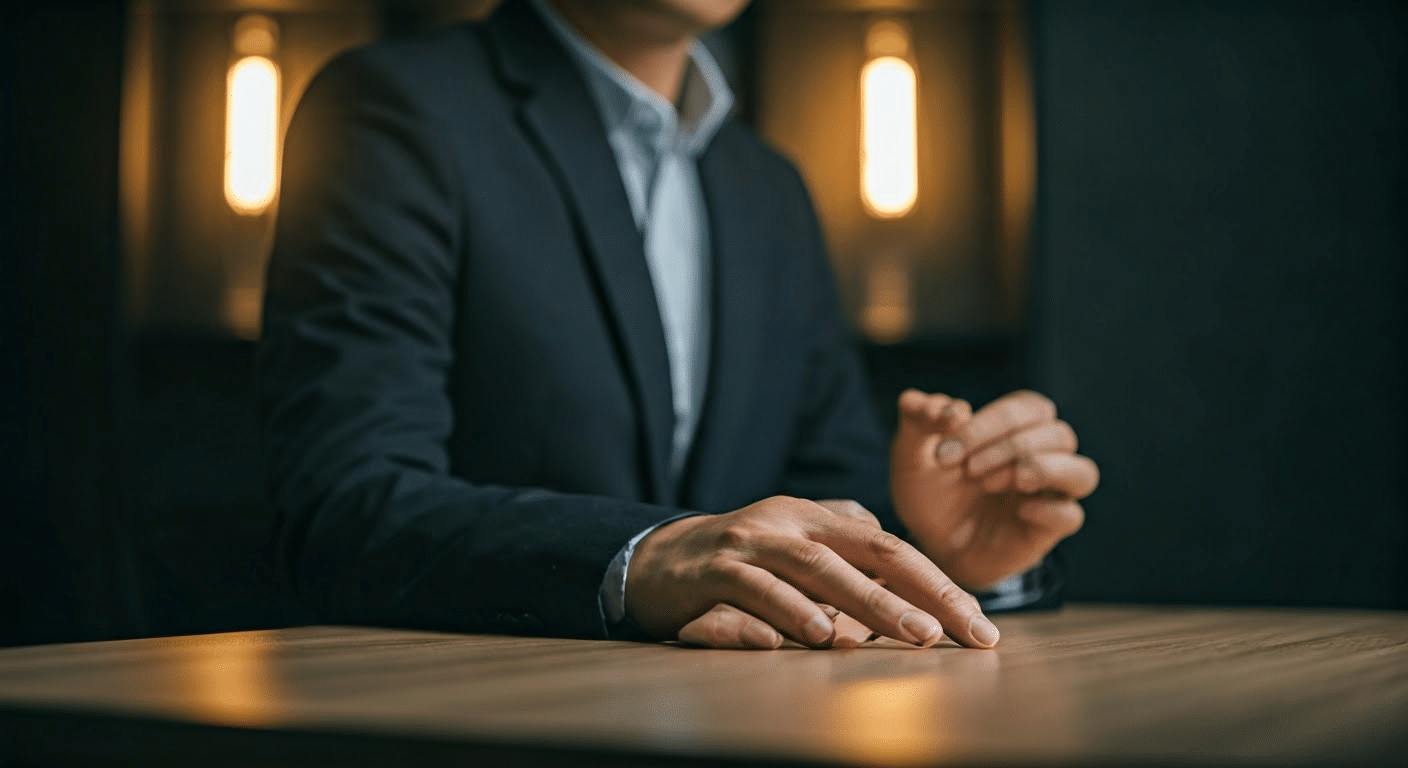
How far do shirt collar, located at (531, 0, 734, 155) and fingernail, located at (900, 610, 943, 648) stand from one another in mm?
943

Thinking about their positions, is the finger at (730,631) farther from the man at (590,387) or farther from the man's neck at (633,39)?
the man's neck at (633,39)

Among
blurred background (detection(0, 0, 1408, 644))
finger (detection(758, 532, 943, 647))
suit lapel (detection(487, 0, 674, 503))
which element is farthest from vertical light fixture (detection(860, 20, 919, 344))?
finger (detection(758, 532, 943, 647))

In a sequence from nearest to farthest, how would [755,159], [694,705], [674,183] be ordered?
[694,705]
[674,183]
[755,159]

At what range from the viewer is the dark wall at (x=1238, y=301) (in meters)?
2.63

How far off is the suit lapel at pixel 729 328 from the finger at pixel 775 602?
67 centimetres

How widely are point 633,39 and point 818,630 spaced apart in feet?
3.27

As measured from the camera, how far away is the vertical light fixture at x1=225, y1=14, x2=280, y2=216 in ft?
11.4

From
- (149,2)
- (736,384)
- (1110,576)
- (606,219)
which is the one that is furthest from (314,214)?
(149,2)

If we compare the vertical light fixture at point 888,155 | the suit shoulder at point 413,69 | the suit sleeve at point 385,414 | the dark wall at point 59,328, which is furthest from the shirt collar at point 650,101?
the vertical light fixture at point 888,155

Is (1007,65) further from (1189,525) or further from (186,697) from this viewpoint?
(186,697)

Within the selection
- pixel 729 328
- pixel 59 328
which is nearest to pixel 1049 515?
pixel 729 328

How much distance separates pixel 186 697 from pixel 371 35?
3098mm

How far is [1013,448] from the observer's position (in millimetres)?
1060

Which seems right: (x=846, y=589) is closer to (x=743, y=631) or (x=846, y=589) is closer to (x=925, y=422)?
(x=743, y=631)
